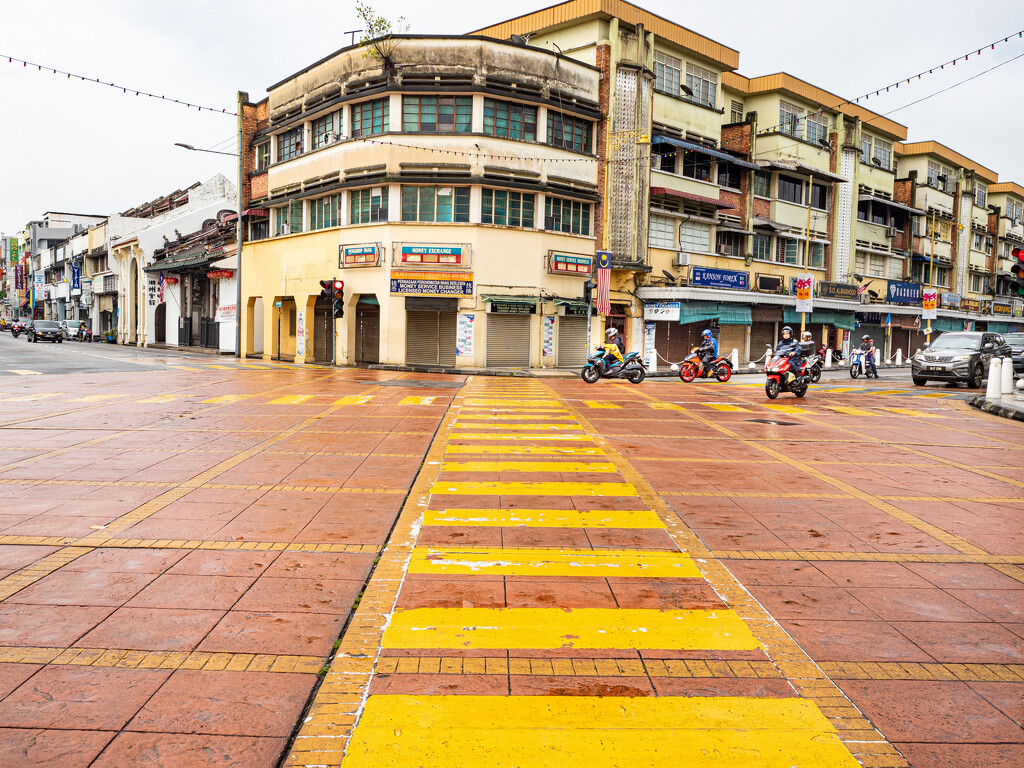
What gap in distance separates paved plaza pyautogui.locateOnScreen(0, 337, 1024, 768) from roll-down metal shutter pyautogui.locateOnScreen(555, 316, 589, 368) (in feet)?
69.4

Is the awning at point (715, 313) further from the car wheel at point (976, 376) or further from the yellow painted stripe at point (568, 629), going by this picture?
the yellow painted stripe at point (568, 629)

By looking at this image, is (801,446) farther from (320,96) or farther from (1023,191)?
(1023,191)

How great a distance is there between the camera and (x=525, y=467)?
8.41 m

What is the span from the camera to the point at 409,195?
28672mm

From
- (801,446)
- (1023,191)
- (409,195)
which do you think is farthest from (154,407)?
(1023,191)

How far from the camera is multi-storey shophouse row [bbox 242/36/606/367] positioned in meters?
28.2

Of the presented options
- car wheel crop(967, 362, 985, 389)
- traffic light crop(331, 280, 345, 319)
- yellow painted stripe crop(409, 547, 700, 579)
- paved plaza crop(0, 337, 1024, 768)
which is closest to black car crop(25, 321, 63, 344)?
traffic light crop(331, 280, 345, 319)

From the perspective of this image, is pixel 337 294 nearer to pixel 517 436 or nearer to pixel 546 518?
pixel 517 436

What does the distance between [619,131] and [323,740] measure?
31.2m

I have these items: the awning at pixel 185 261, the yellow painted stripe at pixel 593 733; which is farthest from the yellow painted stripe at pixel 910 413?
the awning at pixel 185 261

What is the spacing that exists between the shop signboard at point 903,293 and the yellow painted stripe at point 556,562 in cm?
4925

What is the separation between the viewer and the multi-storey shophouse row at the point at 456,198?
28219 millimetres

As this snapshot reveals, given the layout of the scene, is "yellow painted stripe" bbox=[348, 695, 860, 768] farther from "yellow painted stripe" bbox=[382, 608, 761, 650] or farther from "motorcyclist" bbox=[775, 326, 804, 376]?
"motorcyclist" bbox=[775, 326, 804, 376]

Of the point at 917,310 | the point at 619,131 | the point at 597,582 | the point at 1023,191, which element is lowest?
the point at 597,582
